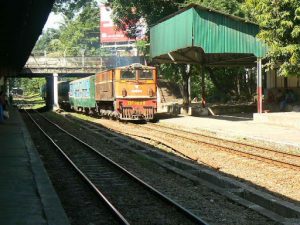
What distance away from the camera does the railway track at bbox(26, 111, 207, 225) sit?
7.56m

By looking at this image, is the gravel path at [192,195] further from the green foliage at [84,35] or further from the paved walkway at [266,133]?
the green foliage at [84,35]

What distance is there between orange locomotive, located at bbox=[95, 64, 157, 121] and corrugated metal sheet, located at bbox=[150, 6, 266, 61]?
104 inches

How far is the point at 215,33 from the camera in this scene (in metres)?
25.6

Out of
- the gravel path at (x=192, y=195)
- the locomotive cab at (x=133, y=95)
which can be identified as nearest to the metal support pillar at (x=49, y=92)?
the locomotive cab at (x=133, y=95)

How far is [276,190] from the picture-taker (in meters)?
9.73

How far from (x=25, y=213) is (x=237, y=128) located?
15.7 m

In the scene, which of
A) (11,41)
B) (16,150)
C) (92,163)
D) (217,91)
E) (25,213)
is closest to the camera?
(25,213)

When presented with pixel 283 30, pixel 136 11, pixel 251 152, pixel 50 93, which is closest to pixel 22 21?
pixel 251 152

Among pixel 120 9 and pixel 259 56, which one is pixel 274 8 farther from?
pixel 120 9

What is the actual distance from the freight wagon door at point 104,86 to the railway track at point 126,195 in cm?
1390

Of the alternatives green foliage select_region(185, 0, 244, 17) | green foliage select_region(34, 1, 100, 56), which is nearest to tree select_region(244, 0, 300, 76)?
green foliage select_region(185, 0, 244, 17)

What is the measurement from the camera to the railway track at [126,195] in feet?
24.8

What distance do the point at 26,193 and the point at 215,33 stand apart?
18.8 metres

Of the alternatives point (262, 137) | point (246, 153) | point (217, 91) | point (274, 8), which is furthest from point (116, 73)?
point (217, 91)
